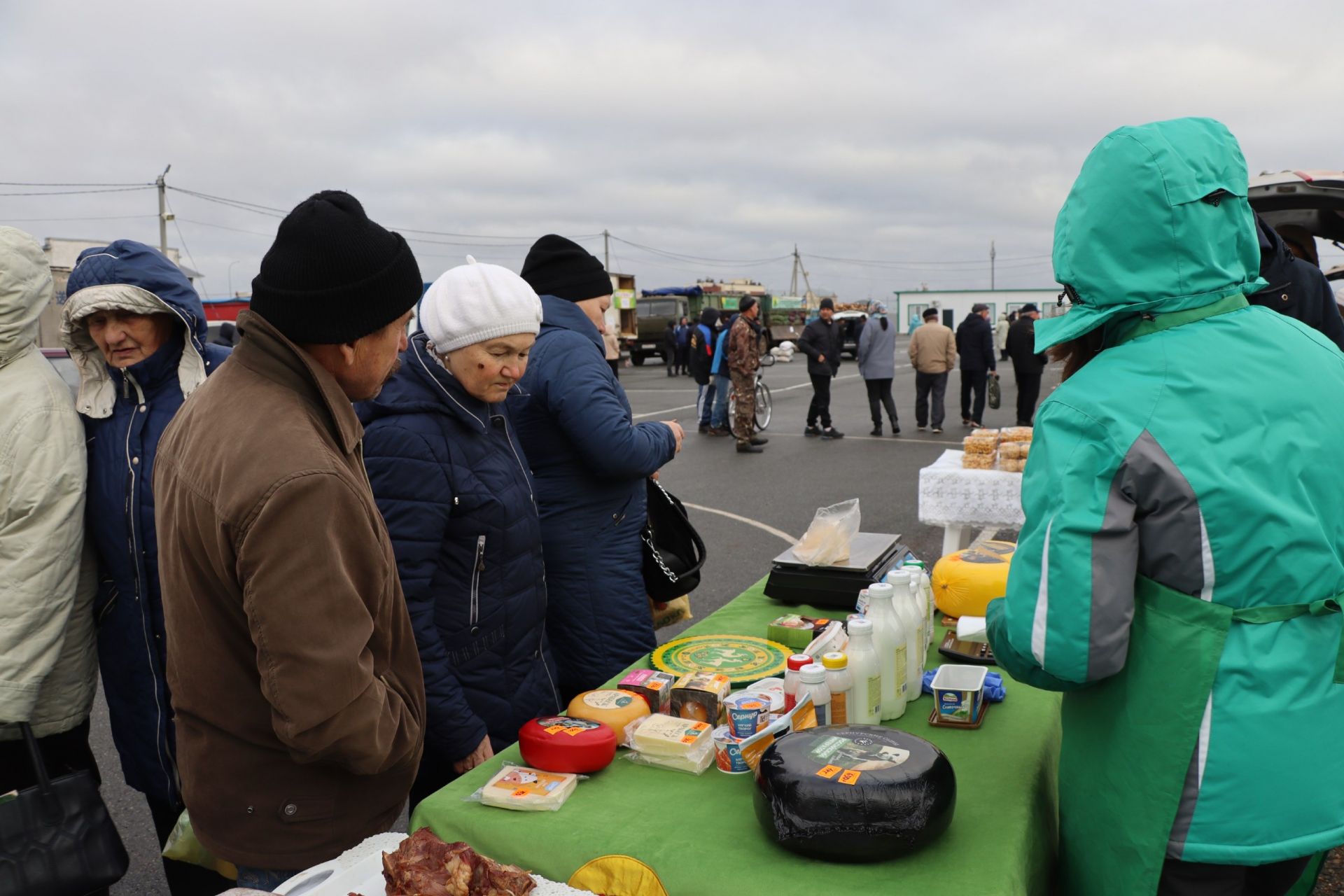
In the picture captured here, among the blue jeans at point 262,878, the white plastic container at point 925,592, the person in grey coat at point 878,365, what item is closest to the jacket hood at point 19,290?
the blue jeans at point 262,878

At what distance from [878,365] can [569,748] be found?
468 inches

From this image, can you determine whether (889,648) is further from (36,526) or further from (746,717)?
(36,526)

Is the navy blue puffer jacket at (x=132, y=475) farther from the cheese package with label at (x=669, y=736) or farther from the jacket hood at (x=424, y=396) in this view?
the cheese package with label at (x=669, y=736)

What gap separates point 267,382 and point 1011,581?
52.1 inches

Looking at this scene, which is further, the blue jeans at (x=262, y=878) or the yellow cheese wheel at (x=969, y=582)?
the yellow cheese wheel at (x=969, y=582)

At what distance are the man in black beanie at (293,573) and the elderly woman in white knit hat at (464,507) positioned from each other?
1.30ft

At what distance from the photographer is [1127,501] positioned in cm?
142

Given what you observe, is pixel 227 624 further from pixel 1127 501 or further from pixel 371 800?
pixel 1127 501

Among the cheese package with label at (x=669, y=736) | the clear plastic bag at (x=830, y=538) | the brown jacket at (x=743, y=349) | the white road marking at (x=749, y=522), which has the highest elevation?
the brown jacket at (x=743, y=349)

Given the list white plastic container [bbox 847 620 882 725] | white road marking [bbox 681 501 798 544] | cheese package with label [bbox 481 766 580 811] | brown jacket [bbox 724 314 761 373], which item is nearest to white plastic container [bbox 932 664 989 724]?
white plastic container [bbox 847 620 882 725]

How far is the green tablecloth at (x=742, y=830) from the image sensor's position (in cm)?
152

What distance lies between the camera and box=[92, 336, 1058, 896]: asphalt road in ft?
12.6

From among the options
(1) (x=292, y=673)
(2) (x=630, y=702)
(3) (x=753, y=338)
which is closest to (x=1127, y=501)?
(2) (x=630, y=702)

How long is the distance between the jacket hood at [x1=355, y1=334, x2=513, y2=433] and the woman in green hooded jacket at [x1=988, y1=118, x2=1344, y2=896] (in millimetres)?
1358
